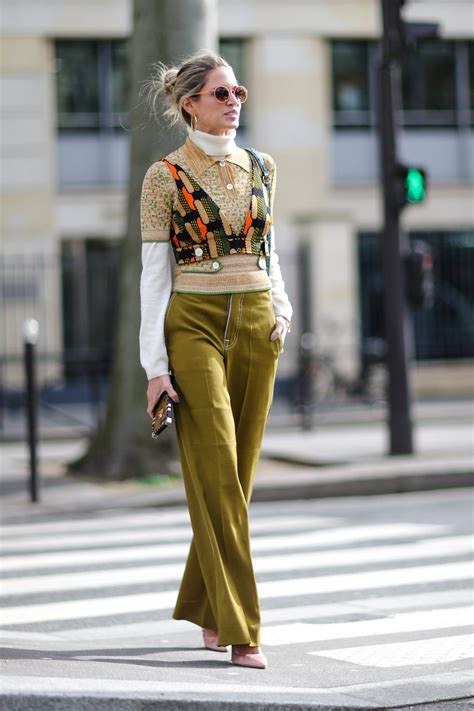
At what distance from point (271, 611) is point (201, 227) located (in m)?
2.15

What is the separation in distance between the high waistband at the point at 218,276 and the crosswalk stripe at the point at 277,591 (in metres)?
2.14

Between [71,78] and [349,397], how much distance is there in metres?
7.23

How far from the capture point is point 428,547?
8445mm

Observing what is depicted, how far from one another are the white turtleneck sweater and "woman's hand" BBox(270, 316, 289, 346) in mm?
151

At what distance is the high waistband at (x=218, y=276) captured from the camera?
504 cm

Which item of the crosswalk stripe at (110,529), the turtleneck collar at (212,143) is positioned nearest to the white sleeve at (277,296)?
the turtleneck collar at (212,143)

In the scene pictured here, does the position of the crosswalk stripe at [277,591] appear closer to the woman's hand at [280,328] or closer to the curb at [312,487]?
the woman's hand at [280,328]

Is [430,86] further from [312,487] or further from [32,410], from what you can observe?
[32,410]

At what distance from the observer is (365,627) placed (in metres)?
5.97

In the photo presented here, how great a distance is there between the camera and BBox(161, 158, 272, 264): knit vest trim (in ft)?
16.5

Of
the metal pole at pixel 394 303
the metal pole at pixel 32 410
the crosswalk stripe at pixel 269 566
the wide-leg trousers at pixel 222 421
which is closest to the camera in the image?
the wide-leg trousers at pixel 222 421

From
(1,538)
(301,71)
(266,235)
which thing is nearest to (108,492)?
(1,538)

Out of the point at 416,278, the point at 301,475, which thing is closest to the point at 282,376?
the point at 416,278

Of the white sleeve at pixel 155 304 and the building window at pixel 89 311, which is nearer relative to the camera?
the white sleeve at pixel 155 304
